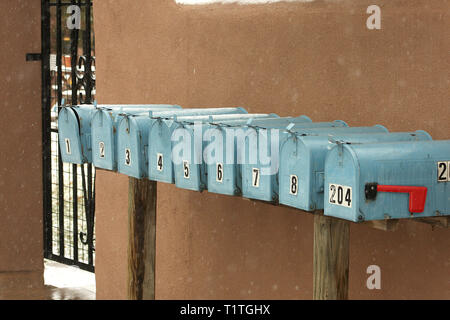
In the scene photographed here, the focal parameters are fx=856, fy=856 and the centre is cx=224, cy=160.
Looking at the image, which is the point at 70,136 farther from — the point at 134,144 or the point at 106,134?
the point at 134,144

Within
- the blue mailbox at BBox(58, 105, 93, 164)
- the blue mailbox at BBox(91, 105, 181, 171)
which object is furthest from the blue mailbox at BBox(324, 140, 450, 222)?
the blue mailbox at BBox(58, 105, 93, 164)

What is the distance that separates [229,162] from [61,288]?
4234mm

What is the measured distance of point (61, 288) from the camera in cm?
772

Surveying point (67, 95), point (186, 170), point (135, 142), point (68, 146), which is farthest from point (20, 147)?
point (186, 170)

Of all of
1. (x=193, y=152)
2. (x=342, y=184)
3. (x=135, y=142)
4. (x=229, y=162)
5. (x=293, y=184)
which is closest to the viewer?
(x=342, y=184)

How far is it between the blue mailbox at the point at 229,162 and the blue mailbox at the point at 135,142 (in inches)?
18.9

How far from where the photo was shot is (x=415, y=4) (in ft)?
13.6

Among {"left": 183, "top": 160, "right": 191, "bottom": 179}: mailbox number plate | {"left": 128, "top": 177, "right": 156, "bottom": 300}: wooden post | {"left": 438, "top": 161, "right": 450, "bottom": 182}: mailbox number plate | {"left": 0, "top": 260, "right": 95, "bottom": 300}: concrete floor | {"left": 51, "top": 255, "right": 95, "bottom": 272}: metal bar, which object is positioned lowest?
{"left": 0, "top": 260, "right": 95, "bottom": 300}: concrete floor

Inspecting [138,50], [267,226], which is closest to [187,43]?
[138,50]

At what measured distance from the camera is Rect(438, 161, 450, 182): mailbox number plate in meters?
3.47

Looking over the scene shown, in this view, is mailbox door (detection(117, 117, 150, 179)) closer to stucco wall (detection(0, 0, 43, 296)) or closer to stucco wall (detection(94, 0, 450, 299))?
stucco wall (detection(94, 0, 450, 299))

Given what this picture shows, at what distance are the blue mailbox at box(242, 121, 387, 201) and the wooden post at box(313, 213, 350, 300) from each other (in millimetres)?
271

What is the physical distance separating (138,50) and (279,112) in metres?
1.44
